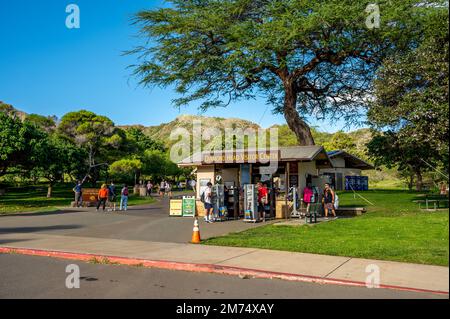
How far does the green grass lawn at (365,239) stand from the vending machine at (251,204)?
5.90ft

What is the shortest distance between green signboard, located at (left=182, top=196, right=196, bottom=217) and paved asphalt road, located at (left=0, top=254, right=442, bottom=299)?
12.0m

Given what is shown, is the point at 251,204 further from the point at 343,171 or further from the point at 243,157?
the point at 343,171

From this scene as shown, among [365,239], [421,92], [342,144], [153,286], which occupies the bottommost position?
[153,286]

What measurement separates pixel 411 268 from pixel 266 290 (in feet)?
10.7

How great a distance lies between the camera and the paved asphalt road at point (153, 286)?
21.9 ft

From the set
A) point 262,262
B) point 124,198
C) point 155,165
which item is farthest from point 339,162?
point 262,262

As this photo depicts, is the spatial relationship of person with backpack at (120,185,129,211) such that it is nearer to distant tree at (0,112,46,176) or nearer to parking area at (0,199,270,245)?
parking area at (0,199,270,245)

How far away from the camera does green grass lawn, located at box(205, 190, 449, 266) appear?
9.67 meters

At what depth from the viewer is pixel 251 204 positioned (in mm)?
17719

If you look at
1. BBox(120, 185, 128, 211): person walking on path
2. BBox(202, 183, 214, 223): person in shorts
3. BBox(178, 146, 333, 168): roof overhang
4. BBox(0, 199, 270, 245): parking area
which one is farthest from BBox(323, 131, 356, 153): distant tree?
BBox(0, 199, 270, 245): parking area

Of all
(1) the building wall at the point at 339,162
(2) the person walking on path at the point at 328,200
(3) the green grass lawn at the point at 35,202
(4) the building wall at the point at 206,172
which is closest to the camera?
(2) the person walking on path at the point at 328,200

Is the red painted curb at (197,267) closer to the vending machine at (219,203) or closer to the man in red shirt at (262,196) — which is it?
the vending machine at (219,203)

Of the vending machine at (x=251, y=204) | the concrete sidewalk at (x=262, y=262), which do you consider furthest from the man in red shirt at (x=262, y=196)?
the concrete sidewalk at (x=262, y=262)

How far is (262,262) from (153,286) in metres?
2.71
